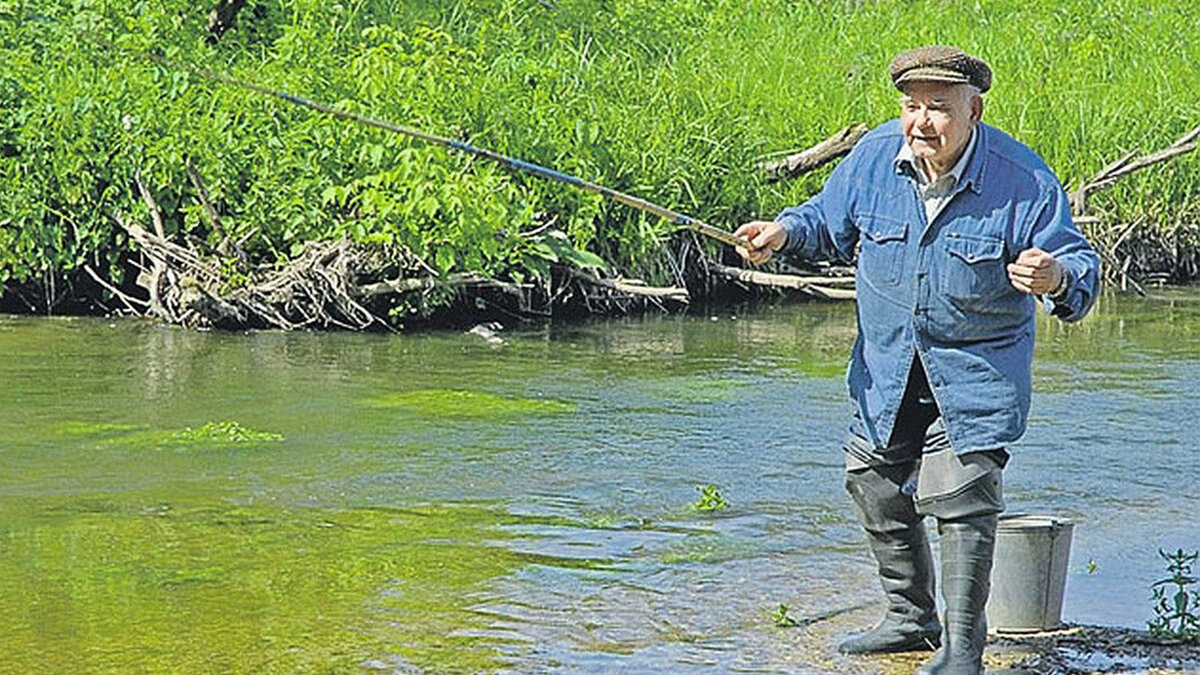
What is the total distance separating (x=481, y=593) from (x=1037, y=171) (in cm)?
221

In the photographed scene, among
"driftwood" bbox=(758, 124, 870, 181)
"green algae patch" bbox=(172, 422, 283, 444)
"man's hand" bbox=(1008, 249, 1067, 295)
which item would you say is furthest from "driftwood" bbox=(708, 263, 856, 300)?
"man's hand" bbox=(1008, 249, 1067, 295)

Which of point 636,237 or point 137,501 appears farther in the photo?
point 636,237

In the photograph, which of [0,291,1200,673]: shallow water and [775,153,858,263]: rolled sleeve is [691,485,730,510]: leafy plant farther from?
[775,153,858,263]: rolled sleeve

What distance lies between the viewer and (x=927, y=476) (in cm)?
513

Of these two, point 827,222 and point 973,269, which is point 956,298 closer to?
point 973,269

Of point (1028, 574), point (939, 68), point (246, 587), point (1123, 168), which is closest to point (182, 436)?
point (246, 587)

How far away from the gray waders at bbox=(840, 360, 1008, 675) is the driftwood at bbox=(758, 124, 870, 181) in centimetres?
852

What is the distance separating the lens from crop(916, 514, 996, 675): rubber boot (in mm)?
5016

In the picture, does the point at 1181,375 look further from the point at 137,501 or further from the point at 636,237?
the point at 137,501

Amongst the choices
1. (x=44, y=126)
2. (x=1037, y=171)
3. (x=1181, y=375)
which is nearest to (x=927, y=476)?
(x=1037, y=171)

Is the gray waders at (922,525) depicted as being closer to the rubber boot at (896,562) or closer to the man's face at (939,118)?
the rubber boot at (896,562)

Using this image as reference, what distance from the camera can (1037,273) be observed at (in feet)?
15.6

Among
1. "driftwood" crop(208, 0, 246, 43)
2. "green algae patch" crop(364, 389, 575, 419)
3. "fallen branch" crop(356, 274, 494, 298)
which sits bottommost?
"green algae patch" crop(364, 389, 575, 419)

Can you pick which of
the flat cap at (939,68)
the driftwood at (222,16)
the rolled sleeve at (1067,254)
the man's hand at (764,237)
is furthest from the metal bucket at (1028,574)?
the driftwood at (222,16)
